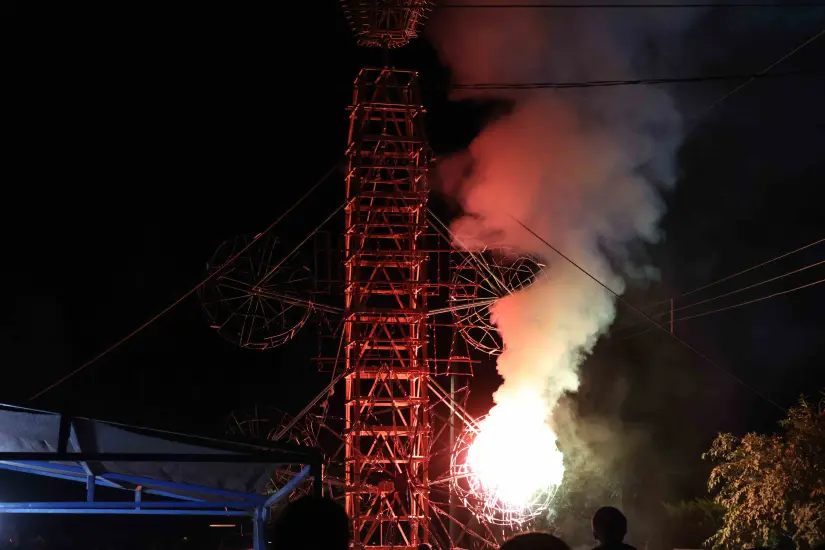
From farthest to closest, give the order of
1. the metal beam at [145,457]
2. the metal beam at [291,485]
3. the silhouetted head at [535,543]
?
the metal beam at [291,485] → the metal beam at [145,457] → the silhouetted head at [535,543]

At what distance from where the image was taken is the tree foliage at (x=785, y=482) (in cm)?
1934

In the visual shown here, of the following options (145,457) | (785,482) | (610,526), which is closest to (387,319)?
(785,482)

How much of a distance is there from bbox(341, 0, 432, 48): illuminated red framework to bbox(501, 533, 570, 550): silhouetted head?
15.9 meters

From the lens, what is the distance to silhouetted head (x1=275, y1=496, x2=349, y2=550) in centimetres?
332

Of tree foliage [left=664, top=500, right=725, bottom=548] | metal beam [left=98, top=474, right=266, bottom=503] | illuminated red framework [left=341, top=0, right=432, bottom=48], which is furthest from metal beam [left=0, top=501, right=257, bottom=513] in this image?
tree foliage [left=664, top=500, right=725, bottom=548]

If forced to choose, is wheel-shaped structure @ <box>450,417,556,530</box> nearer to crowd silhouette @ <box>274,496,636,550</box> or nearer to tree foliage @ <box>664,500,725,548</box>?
tree foliage @ <box>664,500,725,548</box>

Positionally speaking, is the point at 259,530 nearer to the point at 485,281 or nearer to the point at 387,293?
the point at 387,293

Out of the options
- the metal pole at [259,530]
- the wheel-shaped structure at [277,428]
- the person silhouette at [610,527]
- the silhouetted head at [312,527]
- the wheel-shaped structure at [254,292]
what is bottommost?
the silhouetted head at [312,527]

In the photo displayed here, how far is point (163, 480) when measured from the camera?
10672mm

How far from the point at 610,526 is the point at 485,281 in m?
14.6

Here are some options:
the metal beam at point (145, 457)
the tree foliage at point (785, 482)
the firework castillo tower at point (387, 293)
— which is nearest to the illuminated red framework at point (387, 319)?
the firework castillo tower at point (387, 293)

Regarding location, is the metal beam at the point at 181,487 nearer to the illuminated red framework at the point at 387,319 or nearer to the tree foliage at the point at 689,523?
the illuminated red framework at the point at 387,319

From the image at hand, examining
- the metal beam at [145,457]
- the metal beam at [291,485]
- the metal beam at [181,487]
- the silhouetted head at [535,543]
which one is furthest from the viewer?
the metal beam at [181,487]

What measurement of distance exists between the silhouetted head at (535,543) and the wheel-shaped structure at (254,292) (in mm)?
15303
